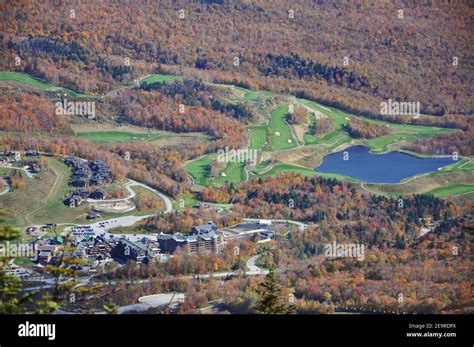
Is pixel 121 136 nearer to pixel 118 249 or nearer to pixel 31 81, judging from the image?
pixel 31 81

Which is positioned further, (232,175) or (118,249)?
(232,175)

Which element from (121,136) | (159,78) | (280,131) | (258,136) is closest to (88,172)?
(121,136)

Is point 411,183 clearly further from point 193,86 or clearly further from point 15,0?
point 15,0

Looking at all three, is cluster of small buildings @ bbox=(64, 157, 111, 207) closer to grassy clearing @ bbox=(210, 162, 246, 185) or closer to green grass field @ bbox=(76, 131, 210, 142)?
green grass field @ bbox=(76, 131, 210, 142)

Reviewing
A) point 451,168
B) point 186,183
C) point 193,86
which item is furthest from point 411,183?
point 193,86

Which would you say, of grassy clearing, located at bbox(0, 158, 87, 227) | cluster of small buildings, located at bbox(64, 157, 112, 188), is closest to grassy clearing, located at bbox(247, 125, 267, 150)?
cluster of small buildings, located at bbox(64, 157, 112, 188)
